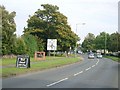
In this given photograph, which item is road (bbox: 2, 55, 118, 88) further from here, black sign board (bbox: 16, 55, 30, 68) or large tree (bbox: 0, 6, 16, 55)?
large tree (bbox: 0, 6, 16, 55)

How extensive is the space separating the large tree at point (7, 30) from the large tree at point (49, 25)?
27.2 m

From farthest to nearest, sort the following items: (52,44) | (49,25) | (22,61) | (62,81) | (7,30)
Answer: (49,25) < (52,44) < (7,30) < (22,61) < (62,81)

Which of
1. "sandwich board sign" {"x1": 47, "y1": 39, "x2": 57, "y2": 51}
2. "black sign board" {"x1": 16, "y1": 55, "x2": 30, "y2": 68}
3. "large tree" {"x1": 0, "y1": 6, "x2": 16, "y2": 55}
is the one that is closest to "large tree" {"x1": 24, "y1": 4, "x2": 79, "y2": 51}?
"sandwich board sign" {"x1": 47, "y1": 39, "x2": 57, "y2": 51}

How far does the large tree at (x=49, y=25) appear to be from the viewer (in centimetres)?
8931

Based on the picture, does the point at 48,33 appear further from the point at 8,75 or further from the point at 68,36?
the point at 8,75

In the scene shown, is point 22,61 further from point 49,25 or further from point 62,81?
point 49,25

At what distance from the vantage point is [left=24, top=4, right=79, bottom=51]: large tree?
89.3 metres

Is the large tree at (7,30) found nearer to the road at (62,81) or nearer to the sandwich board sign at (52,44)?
the sandwich board sign at (52,44)

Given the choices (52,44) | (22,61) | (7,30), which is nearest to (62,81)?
(22,61)

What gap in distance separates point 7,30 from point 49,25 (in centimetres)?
3202

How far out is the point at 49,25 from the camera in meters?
89.9

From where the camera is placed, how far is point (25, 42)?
229 feet

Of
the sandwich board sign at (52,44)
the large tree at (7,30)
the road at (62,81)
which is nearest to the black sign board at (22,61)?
the road at (62,81)

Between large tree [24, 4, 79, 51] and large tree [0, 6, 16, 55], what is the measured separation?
27.2m
